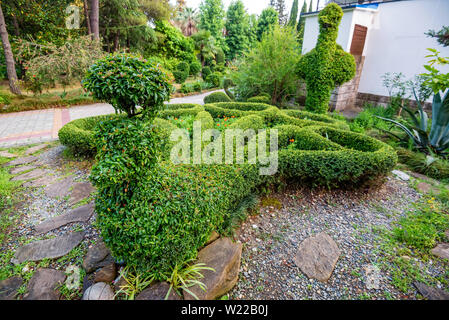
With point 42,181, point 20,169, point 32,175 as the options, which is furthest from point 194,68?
point 42,181

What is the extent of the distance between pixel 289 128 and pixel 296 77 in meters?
5.15

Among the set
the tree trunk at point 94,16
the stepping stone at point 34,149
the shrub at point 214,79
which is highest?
the tree trunk at point 94,16

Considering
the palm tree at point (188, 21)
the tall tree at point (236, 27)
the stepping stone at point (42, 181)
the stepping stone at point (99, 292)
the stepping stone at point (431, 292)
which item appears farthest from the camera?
the tall tree at point (236, 27)

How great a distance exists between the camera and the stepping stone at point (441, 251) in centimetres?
270

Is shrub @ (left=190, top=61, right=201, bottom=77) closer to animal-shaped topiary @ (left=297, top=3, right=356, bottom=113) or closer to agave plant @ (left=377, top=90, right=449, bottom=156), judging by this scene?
animal-shaped topiary @ (left=297, top=3, right=356, bottom=113)

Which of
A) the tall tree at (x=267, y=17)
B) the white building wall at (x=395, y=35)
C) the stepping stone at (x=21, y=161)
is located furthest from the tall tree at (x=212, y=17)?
the stepping stone at (x=21, y=161)

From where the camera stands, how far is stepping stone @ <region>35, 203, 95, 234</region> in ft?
9.62

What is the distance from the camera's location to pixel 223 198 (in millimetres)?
2621

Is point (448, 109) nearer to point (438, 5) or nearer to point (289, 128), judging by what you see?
point (289, 128)

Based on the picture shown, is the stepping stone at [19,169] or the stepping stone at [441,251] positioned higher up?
the stepping stone at [441,251]

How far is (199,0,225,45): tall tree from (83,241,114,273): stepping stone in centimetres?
2777

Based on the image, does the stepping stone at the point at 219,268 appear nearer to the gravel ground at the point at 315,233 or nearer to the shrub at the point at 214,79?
the gravel ground at the point at 315,233

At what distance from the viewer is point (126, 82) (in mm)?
1897

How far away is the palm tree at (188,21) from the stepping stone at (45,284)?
28425 mm
